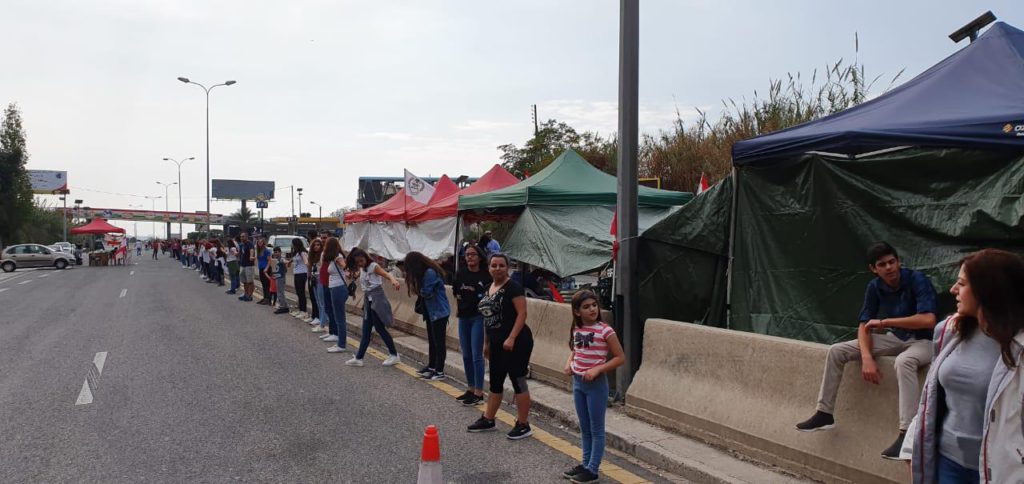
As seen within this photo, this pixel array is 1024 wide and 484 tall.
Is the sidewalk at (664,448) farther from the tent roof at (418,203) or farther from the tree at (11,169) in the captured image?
the tree at (11,169)

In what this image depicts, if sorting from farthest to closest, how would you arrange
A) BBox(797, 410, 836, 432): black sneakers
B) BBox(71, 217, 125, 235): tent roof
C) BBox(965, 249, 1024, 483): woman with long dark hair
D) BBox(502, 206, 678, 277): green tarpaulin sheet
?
BBox(71, 217, 125, 235): tent roof, BBox(502, 206, 678, 277): green tarpaulin sheet, BBox(797, 410, 836, 432): black sneakers, BBox(965, 249, 1024, 483): woman with long dark hair

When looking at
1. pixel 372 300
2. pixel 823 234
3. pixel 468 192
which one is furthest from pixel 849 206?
pixel 468 192

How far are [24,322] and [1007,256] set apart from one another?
16238mm

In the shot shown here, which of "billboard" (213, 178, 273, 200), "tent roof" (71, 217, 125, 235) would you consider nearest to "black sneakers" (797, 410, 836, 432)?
"tent roof" (71, 217, 125, 235)

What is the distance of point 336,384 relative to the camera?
7.95 metres

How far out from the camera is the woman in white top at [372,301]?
8719 mm

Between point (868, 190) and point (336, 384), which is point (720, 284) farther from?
point (336, 384)

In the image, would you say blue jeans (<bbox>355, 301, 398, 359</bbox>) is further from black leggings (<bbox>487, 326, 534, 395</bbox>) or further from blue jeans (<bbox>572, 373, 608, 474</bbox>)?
blue jeans (<bbox>572, 373, 608, 474</bbox>)

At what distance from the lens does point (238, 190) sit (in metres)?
102

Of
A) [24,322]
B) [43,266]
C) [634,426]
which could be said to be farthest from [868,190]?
[43,266]

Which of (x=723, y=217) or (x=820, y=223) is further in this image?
(x=723, y=217)

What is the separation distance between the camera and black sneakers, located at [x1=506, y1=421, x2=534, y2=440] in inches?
226

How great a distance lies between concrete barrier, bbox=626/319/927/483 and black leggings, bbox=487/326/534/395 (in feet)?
3.62

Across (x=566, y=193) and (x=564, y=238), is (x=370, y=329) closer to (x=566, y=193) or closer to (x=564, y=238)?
(x=564, y=238)
